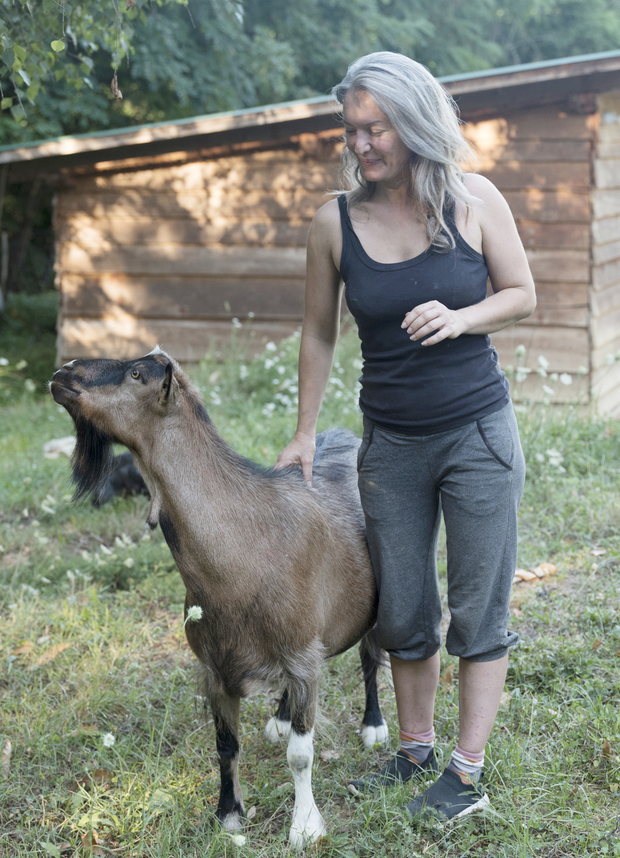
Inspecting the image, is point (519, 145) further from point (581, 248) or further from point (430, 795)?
point (430, 795)

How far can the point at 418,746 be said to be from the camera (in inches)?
108

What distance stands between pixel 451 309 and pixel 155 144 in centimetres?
689

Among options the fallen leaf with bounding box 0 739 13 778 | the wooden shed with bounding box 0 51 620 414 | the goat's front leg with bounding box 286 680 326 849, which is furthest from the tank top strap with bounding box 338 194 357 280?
the wooden shed with bounding box 0 51 620 414

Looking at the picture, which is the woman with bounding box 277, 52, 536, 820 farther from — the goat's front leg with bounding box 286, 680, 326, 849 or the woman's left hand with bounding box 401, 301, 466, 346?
the goat's front leg with bounding box 286, 680, 326, 849

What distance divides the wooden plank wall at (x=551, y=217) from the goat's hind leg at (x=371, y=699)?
5038 millimetres

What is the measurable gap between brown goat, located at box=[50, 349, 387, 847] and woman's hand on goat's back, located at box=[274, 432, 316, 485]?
0.34 ft

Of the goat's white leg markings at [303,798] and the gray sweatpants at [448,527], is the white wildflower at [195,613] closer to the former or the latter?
the goat's white leg markings at [303,798]

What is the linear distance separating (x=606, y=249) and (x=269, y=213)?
142 inches

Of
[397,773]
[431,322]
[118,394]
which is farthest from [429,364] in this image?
[397,773]

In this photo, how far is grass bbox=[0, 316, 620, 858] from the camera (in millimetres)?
2486

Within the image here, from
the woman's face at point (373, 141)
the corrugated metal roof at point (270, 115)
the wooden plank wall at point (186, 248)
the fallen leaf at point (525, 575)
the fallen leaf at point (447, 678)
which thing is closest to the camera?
the woman's face at point (373, 141)

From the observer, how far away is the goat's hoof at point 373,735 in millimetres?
3041

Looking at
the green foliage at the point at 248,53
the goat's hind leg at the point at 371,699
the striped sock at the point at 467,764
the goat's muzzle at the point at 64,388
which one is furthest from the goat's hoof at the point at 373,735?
the green foliage at the point at 248,53

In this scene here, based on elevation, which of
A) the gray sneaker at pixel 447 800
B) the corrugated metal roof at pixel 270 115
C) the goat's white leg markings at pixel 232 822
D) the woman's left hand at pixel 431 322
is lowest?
the goat's white leg markings at pixel 232 822
